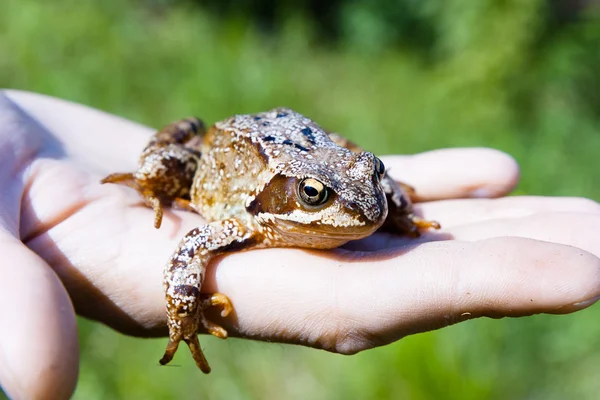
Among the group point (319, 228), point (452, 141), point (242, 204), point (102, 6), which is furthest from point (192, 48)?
point (319, 228)

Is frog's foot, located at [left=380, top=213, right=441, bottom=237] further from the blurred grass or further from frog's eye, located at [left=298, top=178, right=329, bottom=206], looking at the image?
the blurred grass

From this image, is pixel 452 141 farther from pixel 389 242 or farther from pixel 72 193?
pixel 72 193

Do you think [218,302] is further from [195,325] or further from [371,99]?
[371,99]

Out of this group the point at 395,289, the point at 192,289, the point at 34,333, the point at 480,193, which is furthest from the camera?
the point at 480,193

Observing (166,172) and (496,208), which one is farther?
(166,172)

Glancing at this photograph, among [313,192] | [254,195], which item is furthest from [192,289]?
[313,192]

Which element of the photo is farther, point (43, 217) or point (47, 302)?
point (43, 217)
